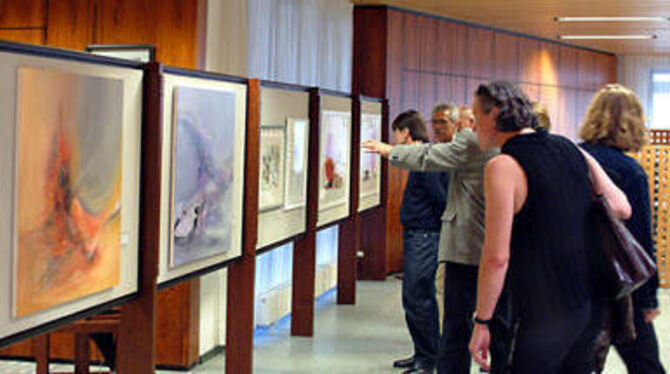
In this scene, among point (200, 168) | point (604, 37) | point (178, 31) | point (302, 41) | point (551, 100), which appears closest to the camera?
point (200, 168)

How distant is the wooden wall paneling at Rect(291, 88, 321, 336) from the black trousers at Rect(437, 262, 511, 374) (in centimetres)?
194

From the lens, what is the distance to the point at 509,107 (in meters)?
3.23

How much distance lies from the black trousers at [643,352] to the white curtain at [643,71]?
1472 cm

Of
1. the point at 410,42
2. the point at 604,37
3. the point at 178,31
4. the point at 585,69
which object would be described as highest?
the point at 604,37

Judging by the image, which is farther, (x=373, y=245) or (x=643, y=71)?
(x=643, y=71)

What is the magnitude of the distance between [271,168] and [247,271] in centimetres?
79

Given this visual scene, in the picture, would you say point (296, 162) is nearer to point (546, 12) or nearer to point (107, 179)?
point (107, 179)

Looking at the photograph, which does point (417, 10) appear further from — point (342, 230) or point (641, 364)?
point (641, 364)

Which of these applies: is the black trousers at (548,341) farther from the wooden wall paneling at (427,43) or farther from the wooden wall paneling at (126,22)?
the wooden wall paneling at (427,43)

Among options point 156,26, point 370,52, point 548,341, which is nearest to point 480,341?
point 548,341

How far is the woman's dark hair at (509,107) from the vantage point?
324 centimetres

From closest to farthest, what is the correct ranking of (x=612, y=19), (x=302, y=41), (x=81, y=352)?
(x=81, y=352)
(x=302, y=41)
(x=612, y=19)

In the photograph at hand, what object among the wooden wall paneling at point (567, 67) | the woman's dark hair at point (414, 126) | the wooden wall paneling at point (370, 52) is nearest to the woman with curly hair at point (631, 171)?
the woman's dark hair at point (414, 126)

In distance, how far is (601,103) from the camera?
3.89 meters
